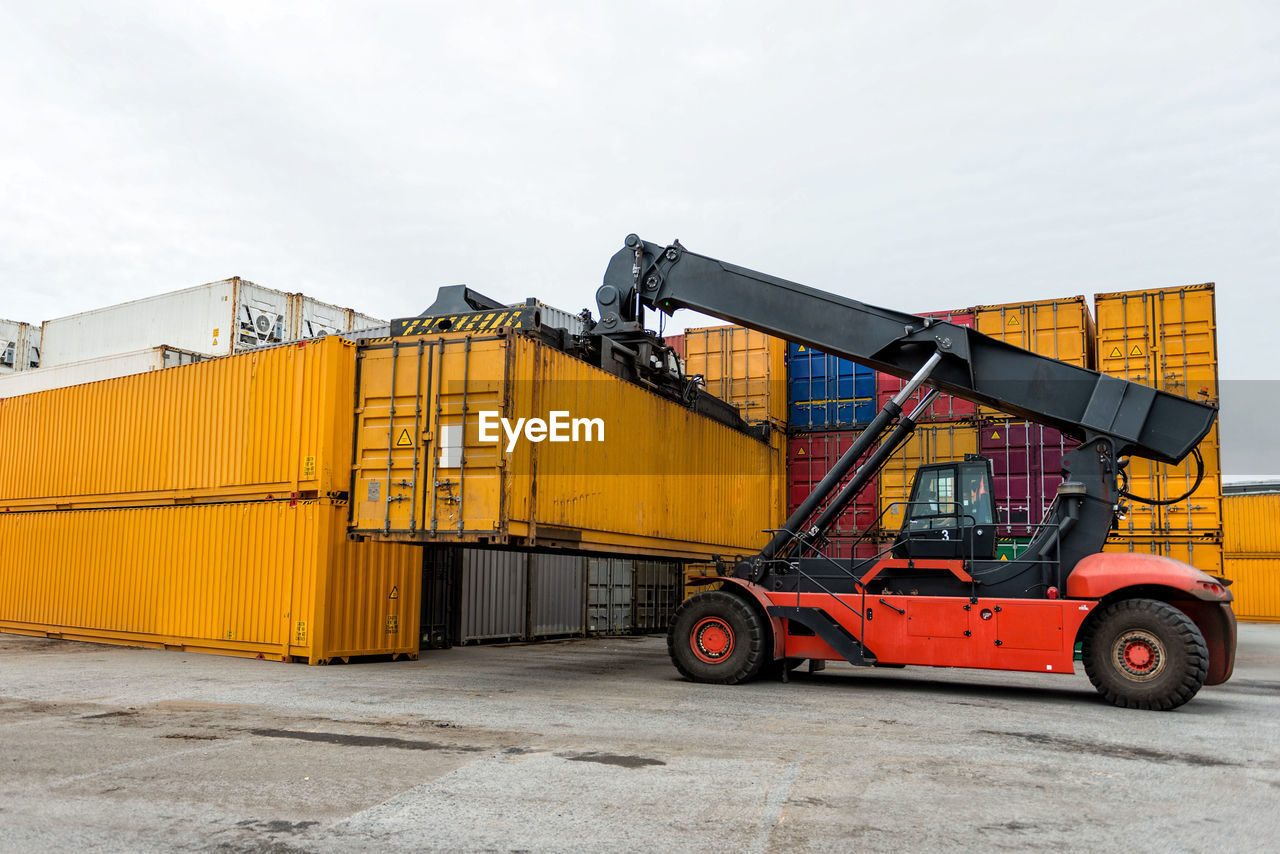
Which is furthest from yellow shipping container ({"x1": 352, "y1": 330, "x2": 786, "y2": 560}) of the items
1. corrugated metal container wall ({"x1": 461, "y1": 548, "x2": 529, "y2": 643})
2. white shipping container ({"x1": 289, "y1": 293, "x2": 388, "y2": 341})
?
white shipping container ({"x1": 289, "y1": 293, "x2": 388, "y2": 341})

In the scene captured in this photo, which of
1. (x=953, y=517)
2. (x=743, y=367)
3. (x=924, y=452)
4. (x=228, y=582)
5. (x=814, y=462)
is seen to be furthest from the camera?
(x=743, y=367)

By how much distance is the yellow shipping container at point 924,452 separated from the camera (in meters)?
18.5

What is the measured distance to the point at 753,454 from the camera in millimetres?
18375

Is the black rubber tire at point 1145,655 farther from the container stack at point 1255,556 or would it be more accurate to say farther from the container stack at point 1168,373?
the container stack at point 1255,556

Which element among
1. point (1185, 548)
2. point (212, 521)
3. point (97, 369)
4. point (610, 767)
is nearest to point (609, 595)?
point (212, 521)

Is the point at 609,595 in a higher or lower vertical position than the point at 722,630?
lower

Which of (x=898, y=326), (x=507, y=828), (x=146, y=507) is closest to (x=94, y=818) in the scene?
(x=507, y=828)

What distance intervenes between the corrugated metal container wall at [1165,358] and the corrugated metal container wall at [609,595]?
10.6 m

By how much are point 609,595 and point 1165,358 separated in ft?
41.5

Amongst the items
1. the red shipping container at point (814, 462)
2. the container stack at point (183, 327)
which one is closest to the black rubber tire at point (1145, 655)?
the red shipping container at point (814, 462)

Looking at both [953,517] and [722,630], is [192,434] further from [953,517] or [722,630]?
[953,517]

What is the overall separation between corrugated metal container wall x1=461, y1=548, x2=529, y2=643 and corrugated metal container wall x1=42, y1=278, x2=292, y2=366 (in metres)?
8.11

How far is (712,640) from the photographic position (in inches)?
460

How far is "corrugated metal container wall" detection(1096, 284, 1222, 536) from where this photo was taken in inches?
643
